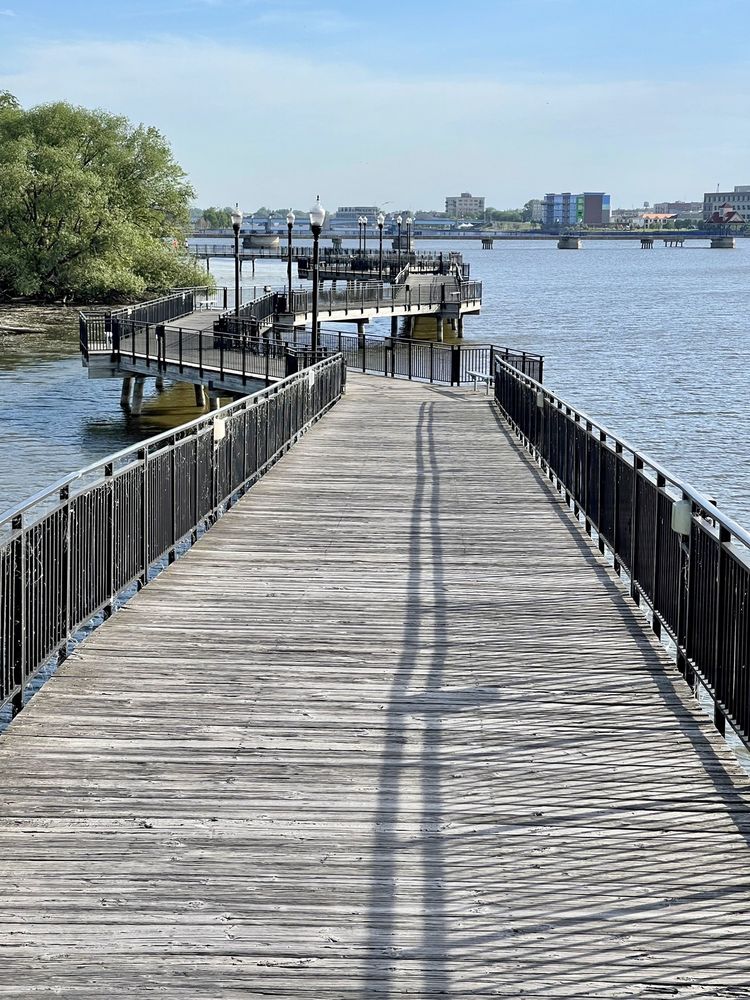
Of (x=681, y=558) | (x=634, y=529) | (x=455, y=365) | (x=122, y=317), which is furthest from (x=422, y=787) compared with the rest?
(x=122, y=317)

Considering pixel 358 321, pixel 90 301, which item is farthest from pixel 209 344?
pixel 90 301

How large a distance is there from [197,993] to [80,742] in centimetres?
269

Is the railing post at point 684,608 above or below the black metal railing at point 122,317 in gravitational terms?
below

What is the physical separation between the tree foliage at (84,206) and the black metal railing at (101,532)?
6494cm

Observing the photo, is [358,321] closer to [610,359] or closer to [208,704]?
[610,359]

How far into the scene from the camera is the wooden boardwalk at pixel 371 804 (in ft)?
15.7

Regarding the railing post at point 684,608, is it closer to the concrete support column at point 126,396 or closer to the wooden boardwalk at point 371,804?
the wooden boardwalk at point 371,804

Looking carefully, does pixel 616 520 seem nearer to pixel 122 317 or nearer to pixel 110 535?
pixel 110 535

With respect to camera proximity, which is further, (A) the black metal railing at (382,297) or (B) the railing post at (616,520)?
(A) the black metal railing at (382,297)

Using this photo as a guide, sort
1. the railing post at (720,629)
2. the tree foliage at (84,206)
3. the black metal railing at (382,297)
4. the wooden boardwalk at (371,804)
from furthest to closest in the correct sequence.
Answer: the tree foliage at (84,206)
the black metal railing at (382,297)
the railing post at (720,629)
the wooden boardwalk at (371,804)

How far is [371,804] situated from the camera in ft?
20.4

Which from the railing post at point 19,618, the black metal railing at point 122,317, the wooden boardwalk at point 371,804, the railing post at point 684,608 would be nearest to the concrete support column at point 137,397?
the black metal railing at point 122,317

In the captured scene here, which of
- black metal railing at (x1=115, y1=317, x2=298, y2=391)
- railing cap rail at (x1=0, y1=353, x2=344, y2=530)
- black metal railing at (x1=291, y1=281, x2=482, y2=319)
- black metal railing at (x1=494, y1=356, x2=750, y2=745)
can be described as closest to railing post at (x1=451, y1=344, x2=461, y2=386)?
black metal railing at (x1=115, y1=317, x2=298, y2=391)

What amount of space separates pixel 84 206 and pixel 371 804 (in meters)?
74.8
